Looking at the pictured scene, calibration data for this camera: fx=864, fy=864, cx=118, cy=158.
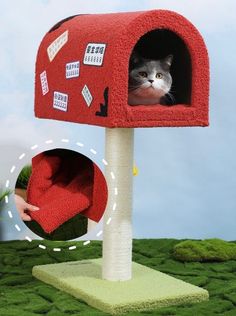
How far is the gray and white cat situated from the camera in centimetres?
315

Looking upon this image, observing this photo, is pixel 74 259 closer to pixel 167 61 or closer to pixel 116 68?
pixel 167 61

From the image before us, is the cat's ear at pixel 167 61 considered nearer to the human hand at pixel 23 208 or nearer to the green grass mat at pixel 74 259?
the human hand at pixel 23 208

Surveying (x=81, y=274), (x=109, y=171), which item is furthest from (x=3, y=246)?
(x=109, y=171)

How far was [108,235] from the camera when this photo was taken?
333 cm

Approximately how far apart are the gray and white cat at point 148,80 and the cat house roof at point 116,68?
0.07 meters

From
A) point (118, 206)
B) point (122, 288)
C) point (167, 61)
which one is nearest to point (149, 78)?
Answer: point (167, 61)

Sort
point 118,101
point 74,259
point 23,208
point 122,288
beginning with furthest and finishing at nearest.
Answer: point 74,259, point 122,288, point 23,208, point 118,101

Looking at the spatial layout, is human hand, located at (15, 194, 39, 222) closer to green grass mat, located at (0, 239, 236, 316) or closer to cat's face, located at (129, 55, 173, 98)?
green grass mat, located at (0, 239, 236, 316)

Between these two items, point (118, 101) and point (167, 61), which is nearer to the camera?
point (118, 101)

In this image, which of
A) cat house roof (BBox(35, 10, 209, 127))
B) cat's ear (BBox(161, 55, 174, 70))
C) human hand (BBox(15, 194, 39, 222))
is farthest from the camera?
cat's ear (BBox(161, 55, 174, 70))

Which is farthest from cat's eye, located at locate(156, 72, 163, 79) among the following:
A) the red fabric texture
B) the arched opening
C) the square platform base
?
the square platform base

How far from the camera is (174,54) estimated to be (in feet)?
10.8

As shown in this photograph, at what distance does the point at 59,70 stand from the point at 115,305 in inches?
36.9

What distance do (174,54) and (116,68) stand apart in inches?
16.3
